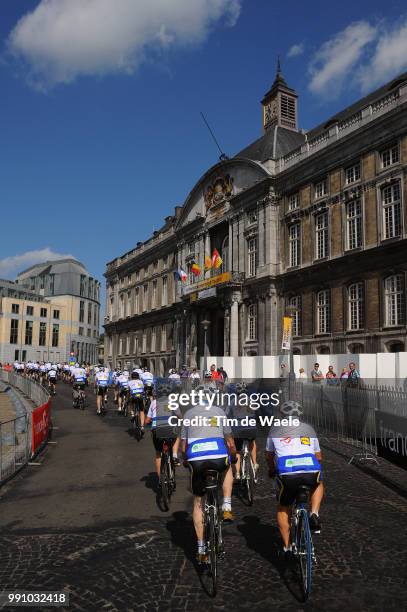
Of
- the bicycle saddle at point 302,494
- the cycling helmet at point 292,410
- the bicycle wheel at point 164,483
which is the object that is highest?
the cycling helmet at point 292,410

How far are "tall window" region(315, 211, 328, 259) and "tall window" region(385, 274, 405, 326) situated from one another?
19.7 feet

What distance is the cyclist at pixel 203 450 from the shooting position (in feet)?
19.1

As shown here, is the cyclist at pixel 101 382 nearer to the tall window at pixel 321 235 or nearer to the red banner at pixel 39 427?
the red banner at pixel 39 427

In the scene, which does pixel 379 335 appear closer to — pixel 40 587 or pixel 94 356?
pixel 40 587

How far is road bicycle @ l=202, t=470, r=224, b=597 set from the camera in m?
5.29

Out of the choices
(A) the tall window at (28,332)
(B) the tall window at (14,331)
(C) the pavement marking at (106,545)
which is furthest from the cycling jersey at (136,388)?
(A) the tall window at (28,332)

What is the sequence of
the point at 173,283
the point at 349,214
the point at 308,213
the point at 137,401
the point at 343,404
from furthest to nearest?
the point at 173,283, the point at 308,213, the point at 349,214, the point at 137,401, the point at 343,404

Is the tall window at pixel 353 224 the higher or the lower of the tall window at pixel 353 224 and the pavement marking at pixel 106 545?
the higher

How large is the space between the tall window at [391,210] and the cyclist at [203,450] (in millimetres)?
25922

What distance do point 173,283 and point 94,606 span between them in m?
52.4

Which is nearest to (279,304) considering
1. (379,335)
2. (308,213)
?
(308,213)

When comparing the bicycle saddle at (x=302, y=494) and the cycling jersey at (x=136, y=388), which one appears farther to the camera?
the cycling jersey at (x=136, y=388)

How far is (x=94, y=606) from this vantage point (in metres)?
4.93

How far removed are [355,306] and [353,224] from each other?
5.09 metres
